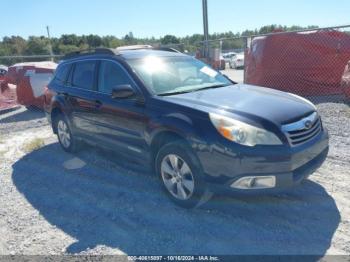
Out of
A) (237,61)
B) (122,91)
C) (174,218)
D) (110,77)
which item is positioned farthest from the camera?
(237,61)

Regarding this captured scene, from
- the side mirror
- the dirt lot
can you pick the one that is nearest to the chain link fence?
the dirt lot

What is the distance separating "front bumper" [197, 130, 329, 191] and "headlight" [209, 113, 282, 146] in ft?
0.20

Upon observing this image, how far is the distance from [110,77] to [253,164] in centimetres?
255

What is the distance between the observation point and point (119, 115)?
463 cm

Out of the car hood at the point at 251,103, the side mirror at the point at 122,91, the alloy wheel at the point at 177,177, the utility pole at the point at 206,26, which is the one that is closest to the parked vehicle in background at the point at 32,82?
the utility pole at the point at 206,26

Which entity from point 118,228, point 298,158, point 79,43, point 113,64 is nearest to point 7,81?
point 113,64

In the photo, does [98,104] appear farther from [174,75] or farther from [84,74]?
[174,75]

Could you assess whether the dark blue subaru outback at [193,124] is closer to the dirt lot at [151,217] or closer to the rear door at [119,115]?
the rear door at [119,115]

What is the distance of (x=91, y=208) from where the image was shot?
4.25m

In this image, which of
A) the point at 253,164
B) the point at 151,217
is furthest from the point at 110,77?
the point at 253,164

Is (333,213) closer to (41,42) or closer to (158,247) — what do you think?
(158,247)

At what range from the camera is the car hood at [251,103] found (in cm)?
361

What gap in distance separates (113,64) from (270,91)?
219 centimetres

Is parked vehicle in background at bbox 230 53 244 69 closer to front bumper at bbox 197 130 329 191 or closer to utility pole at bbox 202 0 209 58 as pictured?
utility pole at bbox 202 0 209 58
